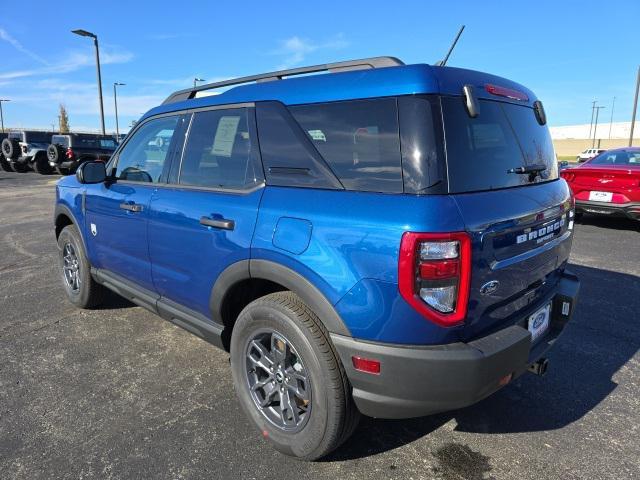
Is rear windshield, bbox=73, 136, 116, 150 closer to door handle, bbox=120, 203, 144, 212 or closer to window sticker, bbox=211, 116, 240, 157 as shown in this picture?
door handle, bbox=120, 203, 144, 212

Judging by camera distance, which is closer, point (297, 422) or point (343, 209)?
point (343, 209)

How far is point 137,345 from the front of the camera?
3.67 metres

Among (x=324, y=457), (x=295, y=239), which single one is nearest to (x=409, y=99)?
(x=295, y=239)

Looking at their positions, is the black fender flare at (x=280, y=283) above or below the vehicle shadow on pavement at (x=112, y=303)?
above

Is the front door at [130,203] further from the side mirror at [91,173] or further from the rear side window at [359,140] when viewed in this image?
the rear side window at [359,140]

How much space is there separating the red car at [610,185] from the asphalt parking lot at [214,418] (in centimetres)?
395

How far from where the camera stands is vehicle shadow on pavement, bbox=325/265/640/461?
2.58 metres

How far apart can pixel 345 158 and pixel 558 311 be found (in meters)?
1.57

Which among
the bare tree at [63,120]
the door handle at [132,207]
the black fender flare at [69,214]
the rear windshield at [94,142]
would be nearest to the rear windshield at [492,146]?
the door handle at [132,207]

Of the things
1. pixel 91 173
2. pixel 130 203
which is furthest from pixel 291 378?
pixel 91 173

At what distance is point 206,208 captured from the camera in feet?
8.75

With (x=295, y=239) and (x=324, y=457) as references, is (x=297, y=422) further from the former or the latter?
(x=295, y=239)

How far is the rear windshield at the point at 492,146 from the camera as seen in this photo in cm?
200

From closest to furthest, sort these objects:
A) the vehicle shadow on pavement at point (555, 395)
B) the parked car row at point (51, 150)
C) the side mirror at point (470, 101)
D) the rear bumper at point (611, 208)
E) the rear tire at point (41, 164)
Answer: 1. the side mirror at point (470, 101)
2. the vehicle shadow on pavement at point (555, 395)
3. the rear bumper at point (611, 208)
4. the parked car row at point (51, 150)
5. the rear tire at point (41, 164)
